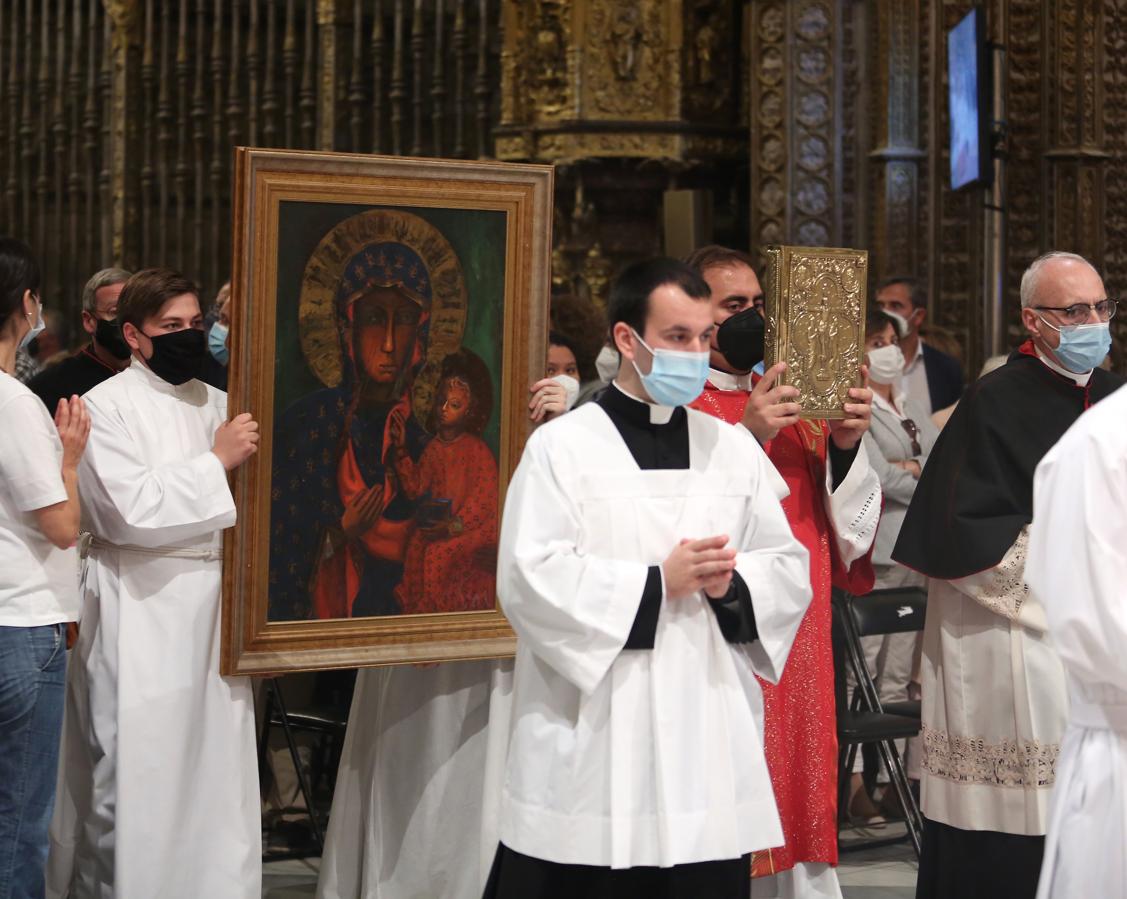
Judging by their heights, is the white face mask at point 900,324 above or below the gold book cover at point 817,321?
above

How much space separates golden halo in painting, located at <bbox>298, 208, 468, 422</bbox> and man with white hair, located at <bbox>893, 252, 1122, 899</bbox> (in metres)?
1.37

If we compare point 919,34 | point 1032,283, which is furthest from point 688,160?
point 1032,283

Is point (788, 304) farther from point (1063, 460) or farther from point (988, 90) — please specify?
point (988, 90)

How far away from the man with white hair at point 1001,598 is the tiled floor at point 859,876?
0.90m

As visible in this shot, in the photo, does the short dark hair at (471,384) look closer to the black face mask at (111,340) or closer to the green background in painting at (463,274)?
the green background in painting at (463,274)

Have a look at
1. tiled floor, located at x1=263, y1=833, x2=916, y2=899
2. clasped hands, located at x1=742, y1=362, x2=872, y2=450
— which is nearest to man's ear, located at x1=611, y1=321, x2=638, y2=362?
clasped hands, located at x1=742, y1=362, x2=872, y2=450

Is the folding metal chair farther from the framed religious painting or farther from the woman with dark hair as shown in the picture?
the woman with dark hair

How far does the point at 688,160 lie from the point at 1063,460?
678cm

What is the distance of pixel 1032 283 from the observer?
4605 mm

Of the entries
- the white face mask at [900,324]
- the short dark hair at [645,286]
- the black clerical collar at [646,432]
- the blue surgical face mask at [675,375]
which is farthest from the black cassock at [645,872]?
the white face mask at [900,324]

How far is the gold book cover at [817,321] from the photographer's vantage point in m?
4.32

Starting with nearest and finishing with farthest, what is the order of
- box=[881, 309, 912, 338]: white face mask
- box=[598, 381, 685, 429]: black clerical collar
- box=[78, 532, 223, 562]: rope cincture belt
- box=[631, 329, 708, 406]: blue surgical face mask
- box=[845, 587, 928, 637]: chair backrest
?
box=[631, 329, 708, 406]: blue surgical face mask → box=[598, 381, 685, 429]: black clerical collar → box=[78, 532, 223, 562]: rope cincture belt → box=[845, 587, 928, 637]: chair backrest → box=[881, 309, 912, 338]: white face mask

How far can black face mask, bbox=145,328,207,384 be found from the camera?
4.62 meters

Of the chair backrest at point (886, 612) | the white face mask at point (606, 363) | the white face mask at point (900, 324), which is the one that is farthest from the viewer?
the white face mask at point (900, 324)
